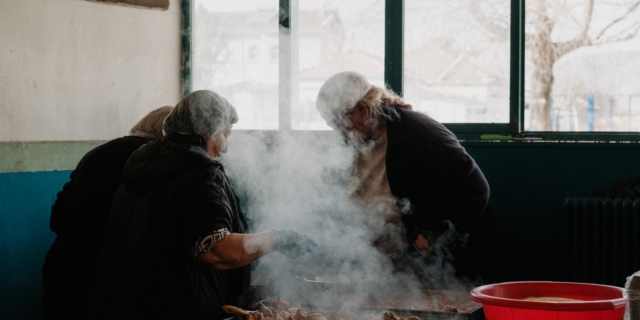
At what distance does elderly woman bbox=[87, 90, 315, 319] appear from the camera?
220 cm

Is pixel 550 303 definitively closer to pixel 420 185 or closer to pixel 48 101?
pixel 420 185

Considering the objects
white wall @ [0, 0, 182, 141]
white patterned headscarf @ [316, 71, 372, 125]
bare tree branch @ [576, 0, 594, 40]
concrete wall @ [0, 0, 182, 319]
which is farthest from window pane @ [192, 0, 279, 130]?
bare tree branch @ [576, 0, 594, 40]

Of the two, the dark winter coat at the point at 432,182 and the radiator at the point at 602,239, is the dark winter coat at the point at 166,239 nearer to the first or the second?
the dark winter coat at the point at 432,182

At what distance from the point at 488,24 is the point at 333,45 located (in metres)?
1.10

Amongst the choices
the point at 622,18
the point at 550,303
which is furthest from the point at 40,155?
the point at 622,18

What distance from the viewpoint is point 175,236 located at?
7.39 feet

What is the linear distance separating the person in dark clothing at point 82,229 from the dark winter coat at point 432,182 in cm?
120

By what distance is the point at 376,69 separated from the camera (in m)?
→ 4.62

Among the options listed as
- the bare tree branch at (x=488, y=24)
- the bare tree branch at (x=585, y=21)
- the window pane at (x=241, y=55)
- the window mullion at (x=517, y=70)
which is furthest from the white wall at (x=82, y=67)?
the bare tree branch at (x=585, y=21)

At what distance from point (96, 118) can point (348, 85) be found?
6.10ft

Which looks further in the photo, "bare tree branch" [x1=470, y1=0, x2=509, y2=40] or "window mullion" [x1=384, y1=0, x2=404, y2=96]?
"window mullion" [x1=384, y1=0, x2=404, y2=96]

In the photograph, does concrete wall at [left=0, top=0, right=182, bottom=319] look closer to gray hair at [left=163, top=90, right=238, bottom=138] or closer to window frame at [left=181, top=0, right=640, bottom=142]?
window frame at [left=181, top=0, right=640, bottom=142]

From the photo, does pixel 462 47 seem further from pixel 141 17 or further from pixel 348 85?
pixel 141 17

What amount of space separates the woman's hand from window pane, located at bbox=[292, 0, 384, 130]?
170 cm
